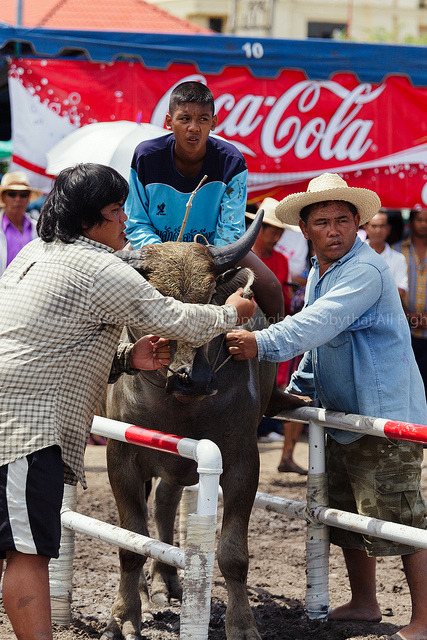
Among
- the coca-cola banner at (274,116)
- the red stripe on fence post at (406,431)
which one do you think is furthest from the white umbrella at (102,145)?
the red stripe on fence post at (406,431)

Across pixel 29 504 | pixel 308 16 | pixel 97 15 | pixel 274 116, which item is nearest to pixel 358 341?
→ pixel 29 504

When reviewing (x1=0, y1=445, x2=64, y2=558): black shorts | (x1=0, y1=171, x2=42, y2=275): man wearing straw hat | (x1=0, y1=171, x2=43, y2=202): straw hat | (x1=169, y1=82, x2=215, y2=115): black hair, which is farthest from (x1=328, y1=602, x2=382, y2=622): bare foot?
(x1=0, y1=171, x2=43, y2=202): straw hat

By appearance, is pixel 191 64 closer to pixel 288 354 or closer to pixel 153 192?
pixel 153 192

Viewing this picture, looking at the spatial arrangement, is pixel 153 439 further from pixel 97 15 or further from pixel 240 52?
pixel 97 15

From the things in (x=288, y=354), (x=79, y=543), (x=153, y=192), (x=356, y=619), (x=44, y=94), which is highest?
(x=44, y=94)

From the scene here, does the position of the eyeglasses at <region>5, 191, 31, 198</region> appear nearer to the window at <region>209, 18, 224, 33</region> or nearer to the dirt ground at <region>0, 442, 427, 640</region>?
the dirt ground at <region>0, 442, 427, 640</region>

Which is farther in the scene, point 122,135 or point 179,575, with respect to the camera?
point 122,135

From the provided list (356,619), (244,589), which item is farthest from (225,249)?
(356,619)

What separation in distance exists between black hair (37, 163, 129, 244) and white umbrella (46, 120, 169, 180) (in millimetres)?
5339

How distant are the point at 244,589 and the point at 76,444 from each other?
1418 millimetres

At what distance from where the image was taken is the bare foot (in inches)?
175

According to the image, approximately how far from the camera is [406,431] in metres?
3.56

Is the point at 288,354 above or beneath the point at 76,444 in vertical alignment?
above

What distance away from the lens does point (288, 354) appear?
4.03 metres
